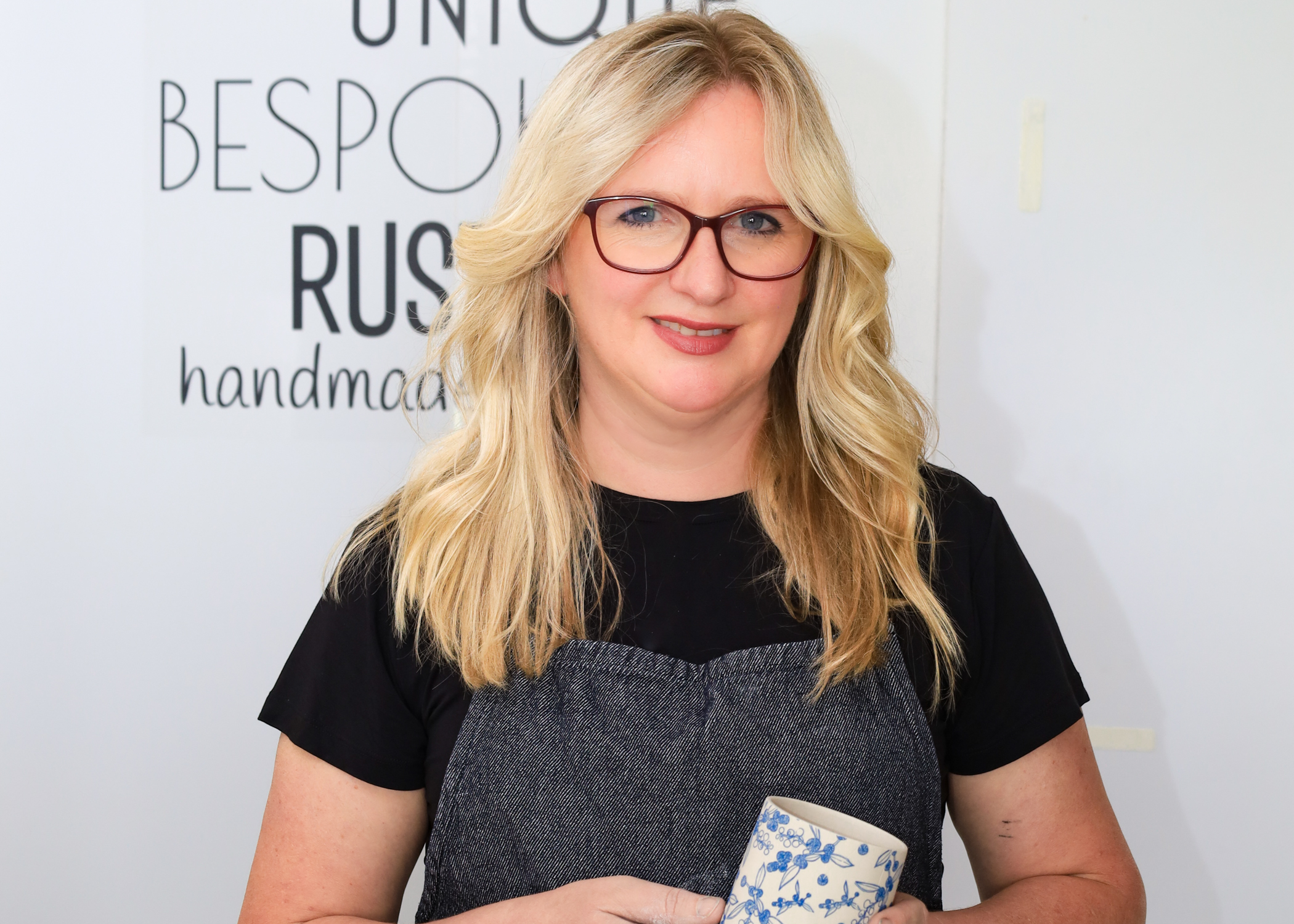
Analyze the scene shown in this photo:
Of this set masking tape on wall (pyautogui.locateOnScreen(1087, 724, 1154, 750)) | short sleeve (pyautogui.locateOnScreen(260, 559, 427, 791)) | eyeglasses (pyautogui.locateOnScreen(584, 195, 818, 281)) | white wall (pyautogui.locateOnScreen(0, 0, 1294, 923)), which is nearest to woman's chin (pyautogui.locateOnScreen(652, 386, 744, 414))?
eyeglasses (pyautogui.locateOnScreen(584, 195, 818, 281))

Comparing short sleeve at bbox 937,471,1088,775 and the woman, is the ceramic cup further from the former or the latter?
short sleeve at bbox 937,471,1088,775

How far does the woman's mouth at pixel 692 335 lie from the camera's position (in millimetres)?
1029

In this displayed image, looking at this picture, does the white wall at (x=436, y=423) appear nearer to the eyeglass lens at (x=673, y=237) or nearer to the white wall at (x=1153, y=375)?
the white wall at (x=1153, y=375)

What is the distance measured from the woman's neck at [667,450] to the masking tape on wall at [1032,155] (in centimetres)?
78

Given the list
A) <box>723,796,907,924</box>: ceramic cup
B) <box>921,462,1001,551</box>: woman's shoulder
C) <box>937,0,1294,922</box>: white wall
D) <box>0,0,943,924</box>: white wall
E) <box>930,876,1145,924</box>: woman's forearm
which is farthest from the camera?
<box>0,0,943,924</box>: white wall

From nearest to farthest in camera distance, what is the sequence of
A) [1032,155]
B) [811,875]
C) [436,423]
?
[811,875]
[1032,155]
[436,423]

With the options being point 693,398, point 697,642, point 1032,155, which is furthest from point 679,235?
point 1032,155

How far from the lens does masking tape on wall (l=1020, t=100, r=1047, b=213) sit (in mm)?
1687

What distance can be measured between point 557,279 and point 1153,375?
105 centimetres

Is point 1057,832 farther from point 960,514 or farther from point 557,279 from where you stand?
point 557,279

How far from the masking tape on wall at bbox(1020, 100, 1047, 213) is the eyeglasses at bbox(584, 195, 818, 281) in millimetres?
803

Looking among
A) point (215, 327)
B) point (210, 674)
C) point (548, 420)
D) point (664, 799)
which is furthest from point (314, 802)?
point (215, 327)

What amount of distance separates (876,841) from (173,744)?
59.2 inches

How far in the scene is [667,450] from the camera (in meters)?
1.14
